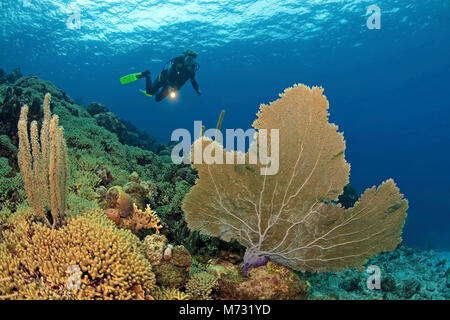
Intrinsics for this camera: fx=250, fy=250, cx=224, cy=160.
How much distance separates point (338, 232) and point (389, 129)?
9525cm

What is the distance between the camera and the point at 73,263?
3.14 meters

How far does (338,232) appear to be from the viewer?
369 cm

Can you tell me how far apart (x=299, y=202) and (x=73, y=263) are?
3.07 meters

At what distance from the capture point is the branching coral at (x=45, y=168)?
3.53 m

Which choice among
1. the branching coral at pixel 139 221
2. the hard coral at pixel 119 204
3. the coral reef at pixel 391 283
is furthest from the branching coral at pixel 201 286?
the coral reef at pixel 391 283

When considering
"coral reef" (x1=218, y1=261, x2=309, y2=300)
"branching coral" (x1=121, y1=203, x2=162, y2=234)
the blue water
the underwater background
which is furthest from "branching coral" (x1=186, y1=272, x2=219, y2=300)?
the blue water

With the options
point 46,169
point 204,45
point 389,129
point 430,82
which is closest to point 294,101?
point 46,169

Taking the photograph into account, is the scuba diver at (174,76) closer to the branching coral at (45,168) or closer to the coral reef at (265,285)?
the branching coral at (45,168)

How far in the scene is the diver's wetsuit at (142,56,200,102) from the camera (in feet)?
38.5

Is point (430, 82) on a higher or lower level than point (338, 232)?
higher

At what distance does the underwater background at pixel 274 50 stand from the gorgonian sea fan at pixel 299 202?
38.6 feet
